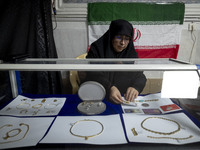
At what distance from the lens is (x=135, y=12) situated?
2.25m

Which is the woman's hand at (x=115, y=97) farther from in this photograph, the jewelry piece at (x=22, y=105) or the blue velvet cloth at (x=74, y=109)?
the jewelry piece at (x=22, y=105)

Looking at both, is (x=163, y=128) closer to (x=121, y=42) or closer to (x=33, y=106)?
(x=33, y=106)

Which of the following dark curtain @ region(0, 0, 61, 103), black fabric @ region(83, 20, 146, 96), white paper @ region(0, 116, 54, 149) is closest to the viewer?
white paper @ region(0, 116, 54, 149)

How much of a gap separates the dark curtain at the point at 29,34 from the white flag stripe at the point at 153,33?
27.9 inches

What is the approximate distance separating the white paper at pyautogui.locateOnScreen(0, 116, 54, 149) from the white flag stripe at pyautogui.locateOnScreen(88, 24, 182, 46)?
5.87 feet

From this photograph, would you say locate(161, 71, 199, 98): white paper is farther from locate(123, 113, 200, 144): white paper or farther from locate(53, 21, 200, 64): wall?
locate(53, 21, 200, 64): wall

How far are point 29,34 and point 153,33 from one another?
6.05 ft

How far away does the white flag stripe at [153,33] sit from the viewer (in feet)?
7.59

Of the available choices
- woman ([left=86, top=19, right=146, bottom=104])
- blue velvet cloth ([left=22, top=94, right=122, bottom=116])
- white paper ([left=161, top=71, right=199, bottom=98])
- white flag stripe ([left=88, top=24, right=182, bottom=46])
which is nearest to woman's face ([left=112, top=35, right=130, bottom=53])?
woman ([left=86, top=19, right=146, bottom=104])

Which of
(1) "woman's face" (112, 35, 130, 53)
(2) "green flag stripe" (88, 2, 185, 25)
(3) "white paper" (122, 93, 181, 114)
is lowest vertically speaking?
(3) "white paper" (122, 93, 181, 114)

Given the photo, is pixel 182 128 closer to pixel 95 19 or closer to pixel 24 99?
pixel 24 99

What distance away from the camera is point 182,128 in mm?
694

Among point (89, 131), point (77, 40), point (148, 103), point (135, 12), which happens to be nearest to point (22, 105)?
point (89, 131)

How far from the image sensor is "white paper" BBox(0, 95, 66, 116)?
841 mm
